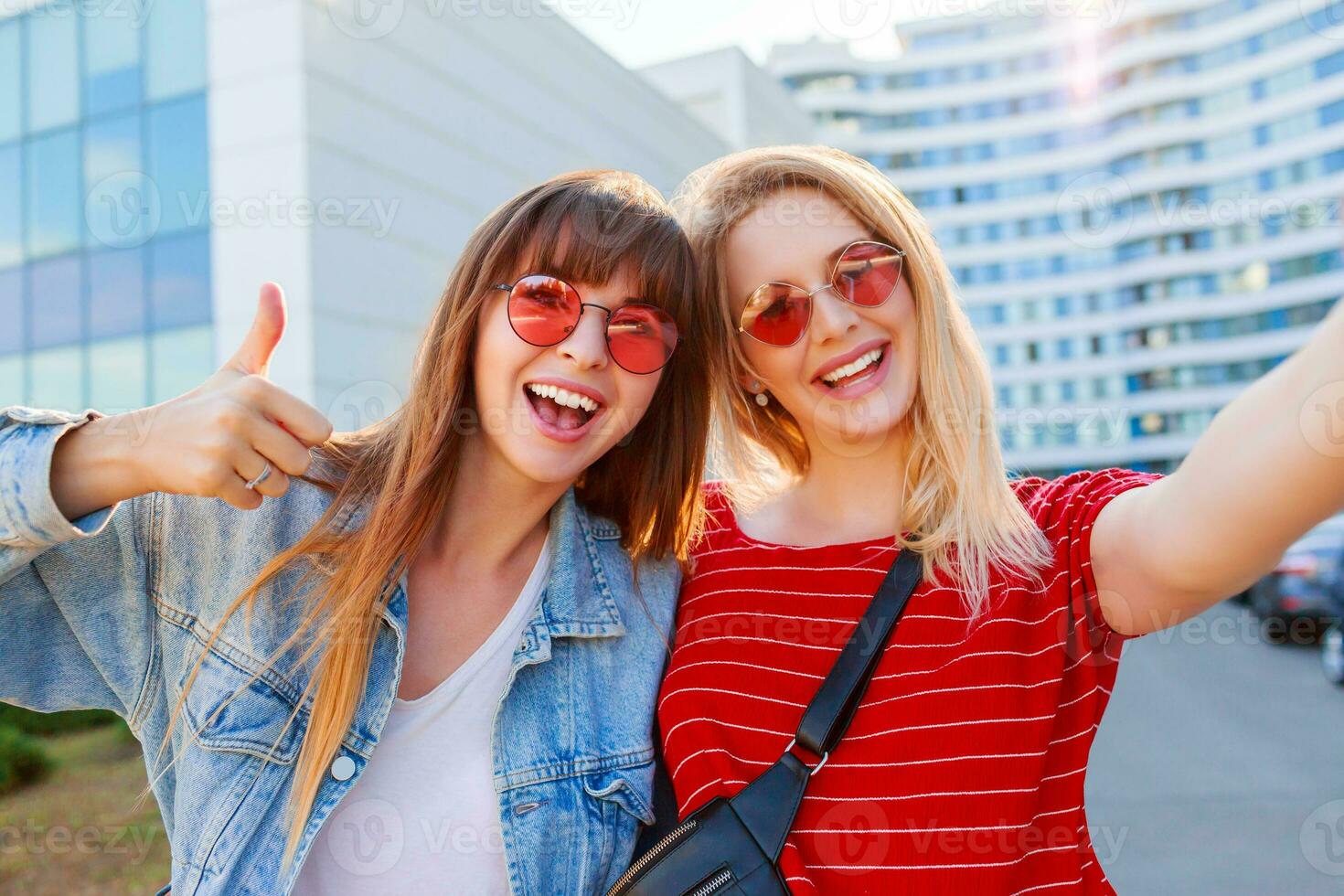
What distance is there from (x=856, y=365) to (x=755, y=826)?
111 cm

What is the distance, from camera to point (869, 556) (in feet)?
7.37

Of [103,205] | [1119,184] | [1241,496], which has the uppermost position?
[1119,184]

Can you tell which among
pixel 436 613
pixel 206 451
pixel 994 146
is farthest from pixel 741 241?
pixel 994 146

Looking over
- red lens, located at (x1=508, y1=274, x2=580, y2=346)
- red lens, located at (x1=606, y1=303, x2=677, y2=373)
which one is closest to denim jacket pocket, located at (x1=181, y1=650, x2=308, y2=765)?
red lens, located at (x1=508, y1=274, x2=580, y2=346)

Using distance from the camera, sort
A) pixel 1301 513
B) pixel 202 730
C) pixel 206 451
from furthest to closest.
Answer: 1. pixel 202 730
2. pixel 206 451
3. pixel 1301 513

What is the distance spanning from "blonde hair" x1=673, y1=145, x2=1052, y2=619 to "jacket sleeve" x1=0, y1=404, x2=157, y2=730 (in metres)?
1.50

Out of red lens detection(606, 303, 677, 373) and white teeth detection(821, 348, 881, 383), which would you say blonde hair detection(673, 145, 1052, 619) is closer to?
white teeth detection(821, 348, 881, 383)

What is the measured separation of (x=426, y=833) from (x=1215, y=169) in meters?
63.8

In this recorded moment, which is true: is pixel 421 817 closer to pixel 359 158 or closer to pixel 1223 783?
pixel 1223 783

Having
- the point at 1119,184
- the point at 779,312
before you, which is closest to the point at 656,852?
the point at 779,312

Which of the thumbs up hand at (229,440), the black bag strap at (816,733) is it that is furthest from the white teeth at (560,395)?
the black bag strap at (816,733)

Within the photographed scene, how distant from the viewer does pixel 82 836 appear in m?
7.46

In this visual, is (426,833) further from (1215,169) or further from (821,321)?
(1215,169)

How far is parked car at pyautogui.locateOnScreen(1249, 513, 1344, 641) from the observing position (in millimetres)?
11828
